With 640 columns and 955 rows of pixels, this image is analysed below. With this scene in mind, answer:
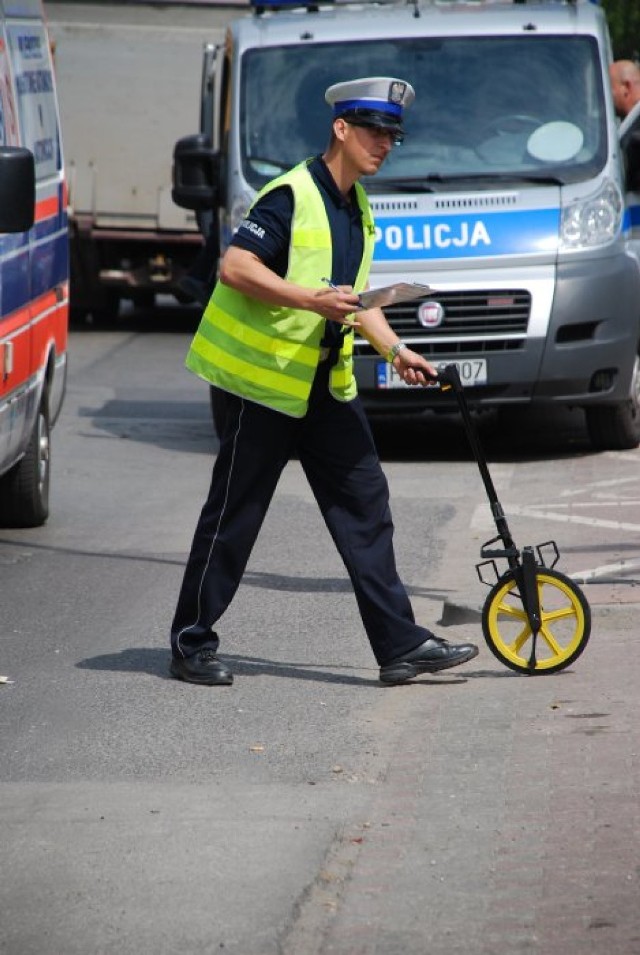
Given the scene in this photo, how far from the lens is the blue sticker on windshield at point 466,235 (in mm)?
11836

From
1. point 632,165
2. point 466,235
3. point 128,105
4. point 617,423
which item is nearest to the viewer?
point 466,235

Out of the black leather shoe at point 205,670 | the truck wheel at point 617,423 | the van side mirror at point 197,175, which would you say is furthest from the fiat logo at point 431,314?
the black leather shoe at point 205,670

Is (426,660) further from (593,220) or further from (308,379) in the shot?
(593,220)

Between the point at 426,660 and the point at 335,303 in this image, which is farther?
the point at 426,660

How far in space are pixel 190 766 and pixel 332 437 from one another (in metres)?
1.32

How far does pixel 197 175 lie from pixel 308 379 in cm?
671

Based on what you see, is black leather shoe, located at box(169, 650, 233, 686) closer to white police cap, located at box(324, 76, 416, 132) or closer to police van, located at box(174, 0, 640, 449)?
white police cap, located at box(324, 76, 416, 132)

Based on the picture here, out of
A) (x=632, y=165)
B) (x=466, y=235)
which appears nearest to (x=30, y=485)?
(x=466, y=235)

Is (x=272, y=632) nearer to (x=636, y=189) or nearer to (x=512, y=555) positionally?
(x=512, y=555)

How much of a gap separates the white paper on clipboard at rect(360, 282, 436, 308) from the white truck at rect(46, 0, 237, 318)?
538 inches

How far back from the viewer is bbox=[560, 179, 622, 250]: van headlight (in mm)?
11938

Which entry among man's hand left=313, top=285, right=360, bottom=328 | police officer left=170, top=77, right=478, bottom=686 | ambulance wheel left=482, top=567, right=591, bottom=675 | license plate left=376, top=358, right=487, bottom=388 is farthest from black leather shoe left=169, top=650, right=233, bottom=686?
license plate left=376, top=358, right=487, bottom=388

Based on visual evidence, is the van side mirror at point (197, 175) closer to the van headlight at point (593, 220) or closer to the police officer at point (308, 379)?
the van headlight at point (593, 220)

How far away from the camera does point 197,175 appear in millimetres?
12906
